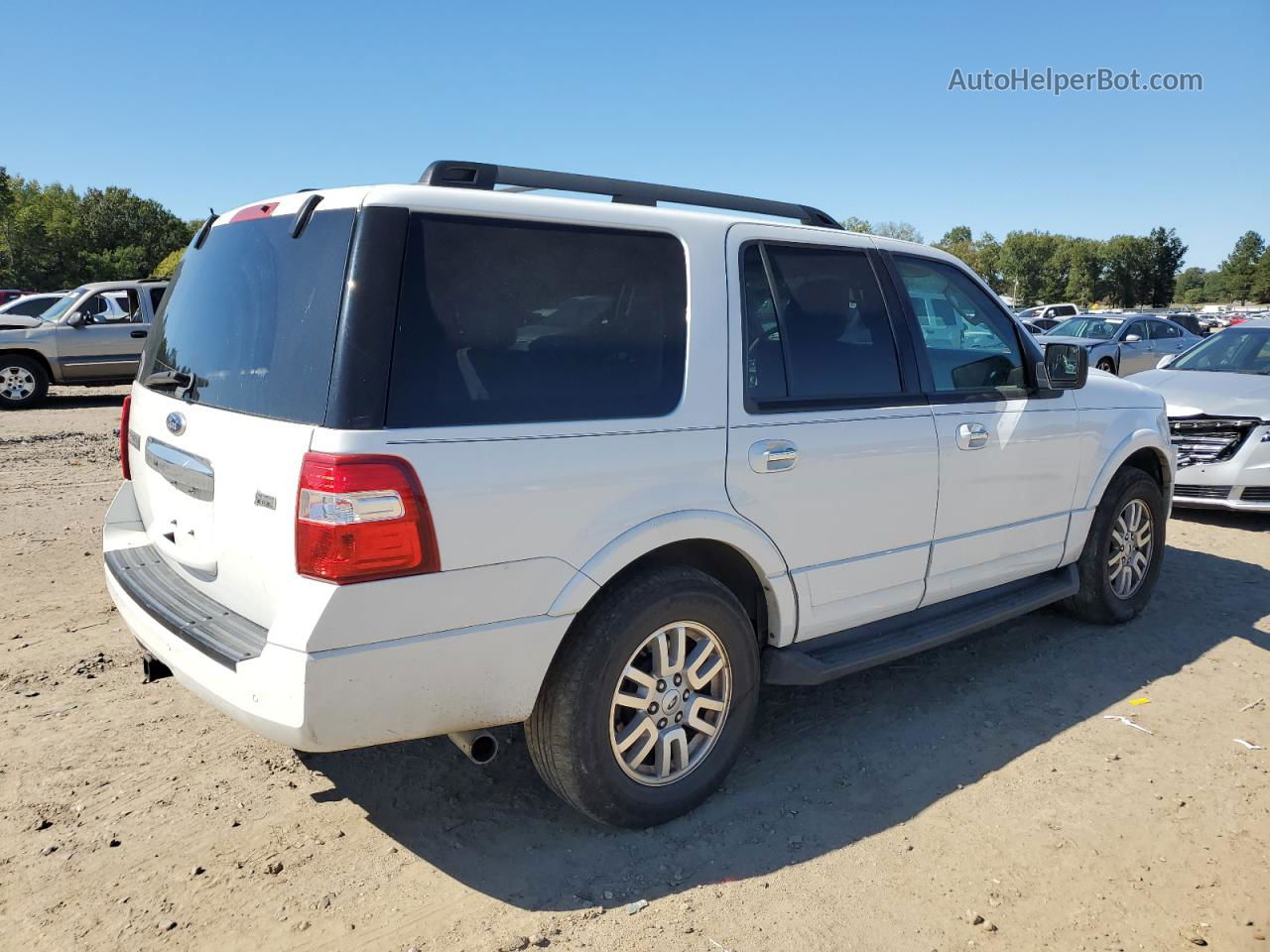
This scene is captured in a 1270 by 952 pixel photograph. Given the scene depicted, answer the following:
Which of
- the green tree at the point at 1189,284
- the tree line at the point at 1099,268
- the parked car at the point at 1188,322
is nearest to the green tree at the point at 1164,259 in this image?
the tree line at the point at 1099,268

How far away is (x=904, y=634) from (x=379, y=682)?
220cm

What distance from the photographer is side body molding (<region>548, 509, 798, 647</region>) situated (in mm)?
2695

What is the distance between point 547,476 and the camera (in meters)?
2.59

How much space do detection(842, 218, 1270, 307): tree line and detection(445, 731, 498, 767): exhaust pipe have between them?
105020 mm

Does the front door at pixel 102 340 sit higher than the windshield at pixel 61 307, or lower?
lower

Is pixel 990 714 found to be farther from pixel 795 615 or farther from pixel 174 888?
pixel 174 888

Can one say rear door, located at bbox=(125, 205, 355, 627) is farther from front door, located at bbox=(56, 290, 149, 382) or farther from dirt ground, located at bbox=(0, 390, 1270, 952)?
front door, located at bbox=(56, 290, 149, 382)

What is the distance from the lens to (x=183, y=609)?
9.37 feet

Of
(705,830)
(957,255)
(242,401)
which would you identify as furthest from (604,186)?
(957,255)

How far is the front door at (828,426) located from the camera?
124 inches

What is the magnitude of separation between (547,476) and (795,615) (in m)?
1.24

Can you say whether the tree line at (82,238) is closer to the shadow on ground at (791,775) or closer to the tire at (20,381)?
the tire at (20,381)

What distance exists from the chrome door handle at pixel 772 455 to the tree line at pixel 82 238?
66.8m

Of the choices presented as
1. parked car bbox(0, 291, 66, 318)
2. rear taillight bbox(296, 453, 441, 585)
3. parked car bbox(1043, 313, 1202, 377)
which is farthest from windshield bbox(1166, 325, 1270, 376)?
parked car bbox(0, 291, 66, 318)
